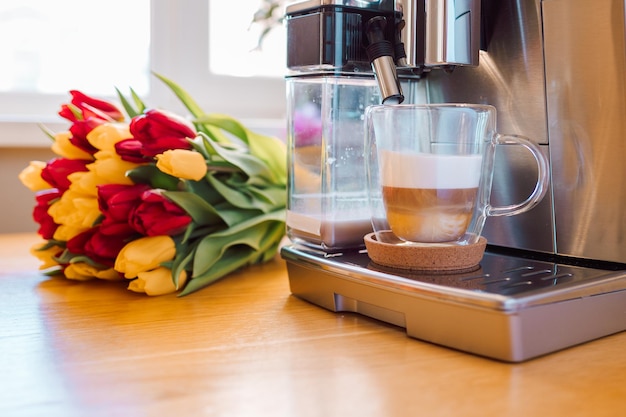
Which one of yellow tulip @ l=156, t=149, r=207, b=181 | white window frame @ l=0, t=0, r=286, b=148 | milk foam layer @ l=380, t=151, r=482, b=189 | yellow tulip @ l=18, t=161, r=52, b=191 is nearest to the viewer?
milk foam layer @ l=380, t=151, r=482, b=189

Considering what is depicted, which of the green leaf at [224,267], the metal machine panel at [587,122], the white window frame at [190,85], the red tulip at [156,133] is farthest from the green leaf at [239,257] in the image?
the white window frame at [190,85]

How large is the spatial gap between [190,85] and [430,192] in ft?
2.71

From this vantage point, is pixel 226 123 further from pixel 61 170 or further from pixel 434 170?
pixel 434 170

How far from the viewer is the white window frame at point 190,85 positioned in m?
1.18

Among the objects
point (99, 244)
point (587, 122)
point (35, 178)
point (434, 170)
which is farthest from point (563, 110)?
point (35, 178)

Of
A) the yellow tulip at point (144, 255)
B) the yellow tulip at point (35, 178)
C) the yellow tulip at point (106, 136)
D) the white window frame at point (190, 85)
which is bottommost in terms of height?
the yellow tulip at point (144, 255)

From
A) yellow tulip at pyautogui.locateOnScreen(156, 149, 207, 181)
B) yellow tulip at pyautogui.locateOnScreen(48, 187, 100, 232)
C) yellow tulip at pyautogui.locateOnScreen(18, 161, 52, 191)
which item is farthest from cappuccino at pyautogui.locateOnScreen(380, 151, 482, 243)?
yellow tulip at pyautogui.locateOnScreen(18, 161, 52, 191)

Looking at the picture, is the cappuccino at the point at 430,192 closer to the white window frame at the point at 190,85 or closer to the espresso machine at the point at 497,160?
the espresso machine at the point at 497,160

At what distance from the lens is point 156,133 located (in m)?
0.66

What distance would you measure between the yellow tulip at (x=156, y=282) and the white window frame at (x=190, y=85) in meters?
0.52

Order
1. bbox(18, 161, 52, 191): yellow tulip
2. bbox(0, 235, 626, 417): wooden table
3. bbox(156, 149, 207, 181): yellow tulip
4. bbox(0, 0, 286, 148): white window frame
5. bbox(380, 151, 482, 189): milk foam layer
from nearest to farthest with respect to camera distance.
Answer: bbox(0, 235, 626, 417): wooden table, bbox(380, 151, 482, 189): milk foam layer, bbox(156, 149, 207, 181): yellow tulip, bbox(18, 161, 52, 191): yellow tulip, bbox(0, 0, 286, 148): white window frame

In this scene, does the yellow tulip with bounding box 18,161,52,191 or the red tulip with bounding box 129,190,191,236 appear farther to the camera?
the yellow tulip with bounding box 18,161,52,191

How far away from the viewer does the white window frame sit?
46.5 inches

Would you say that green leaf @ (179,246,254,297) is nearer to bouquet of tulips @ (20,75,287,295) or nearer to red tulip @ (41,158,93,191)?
bouquet of tulips @ (20,75,287,295)
